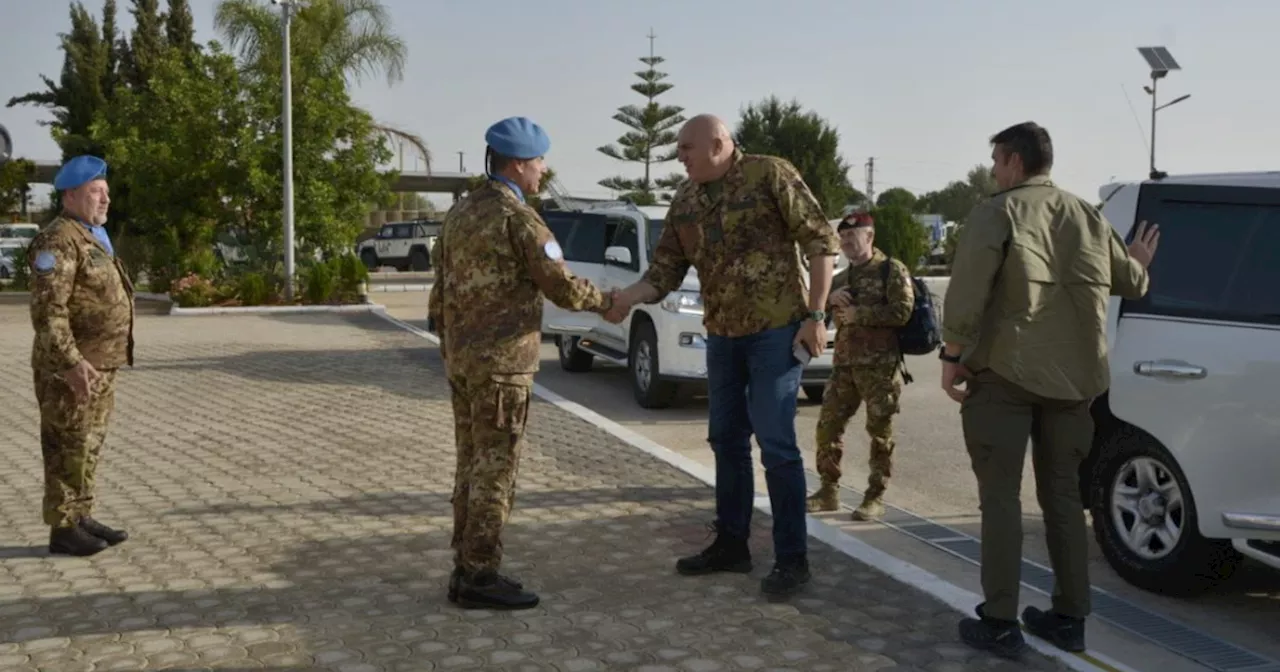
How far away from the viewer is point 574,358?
603 inches

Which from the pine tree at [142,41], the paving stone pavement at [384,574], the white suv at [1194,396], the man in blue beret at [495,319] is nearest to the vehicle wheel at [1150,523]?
the white suv at [1194,396]

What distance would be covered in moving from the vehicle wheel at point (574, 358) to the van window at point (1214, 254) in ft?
31.1

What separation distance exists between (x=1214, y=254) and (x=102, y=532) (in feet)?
17.0

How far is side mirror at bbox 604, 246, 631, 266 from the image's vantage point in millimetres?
12776

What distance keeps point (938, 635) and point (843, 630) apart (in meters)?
0.35

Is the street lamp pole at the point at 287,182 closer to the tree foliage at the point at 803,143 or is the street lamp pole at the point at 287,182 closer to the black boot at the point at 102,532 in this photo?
the black boot at the point at 102,532

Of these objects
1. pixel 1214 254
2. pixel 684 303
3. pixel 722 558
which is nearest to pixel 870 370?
Answer: pixel 722 558

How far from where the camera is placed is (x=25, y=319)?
23266 mm

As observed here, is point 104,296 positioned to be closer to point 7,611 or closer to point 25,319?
point 7,611

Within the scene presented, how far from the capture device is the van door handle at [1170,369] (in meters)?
5.66

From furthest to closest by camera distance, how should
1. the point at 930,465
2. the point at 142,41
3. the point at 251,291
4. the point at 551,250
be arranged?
the point at 142,41, the point at 251,291, the point at 930,465, the point at 551,250

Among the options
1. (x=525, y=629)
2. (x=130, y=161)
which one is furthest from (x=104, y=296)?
(x=130, y=161)

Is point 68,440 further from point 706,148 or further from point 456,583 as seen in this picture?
point 706,148

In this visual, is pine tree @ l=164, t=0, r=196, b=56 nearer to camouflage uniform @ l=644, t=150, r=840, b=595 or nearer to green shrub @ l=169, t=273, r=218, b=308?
green shrub @ l=169, t=273, r=218, b=308
